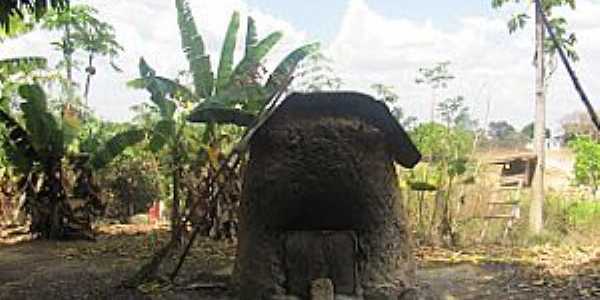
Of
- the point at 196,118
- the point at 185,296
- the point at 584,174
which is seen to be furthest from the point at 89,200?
the point at 584,174

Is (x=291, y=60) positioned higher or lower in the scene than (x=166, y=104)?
higher

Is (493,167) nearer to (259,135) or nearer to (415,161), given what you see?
(415,161)

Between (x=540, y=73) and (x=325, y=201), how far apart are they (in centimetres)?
924

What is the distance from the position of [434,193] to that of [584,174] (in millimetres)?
5857

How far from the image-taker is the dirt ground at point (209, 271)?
9203mm

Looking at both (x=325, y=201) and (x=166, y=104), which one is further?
(x=166, y=104)

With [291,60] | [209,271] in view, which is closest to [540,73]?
[291,60]

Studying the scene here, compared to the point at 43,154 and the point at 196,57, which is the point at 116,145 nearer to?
the point at 196,57

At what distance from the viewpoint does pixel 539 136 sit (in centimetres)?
1529

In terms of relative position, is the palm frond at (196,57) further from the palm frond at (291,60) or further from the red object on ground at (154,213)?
the red object on ground at (154,213)

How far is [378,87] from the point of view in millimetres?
15352

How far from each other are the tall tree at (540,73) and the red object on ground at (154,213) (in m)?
8.33

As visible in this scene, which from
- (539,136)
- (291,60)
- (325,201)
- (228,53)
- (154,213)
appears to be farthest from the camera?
(154,213)

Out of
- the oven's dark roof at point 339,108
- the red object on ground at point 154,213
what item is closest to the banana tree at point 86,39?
the red object on ground at point 154,213
